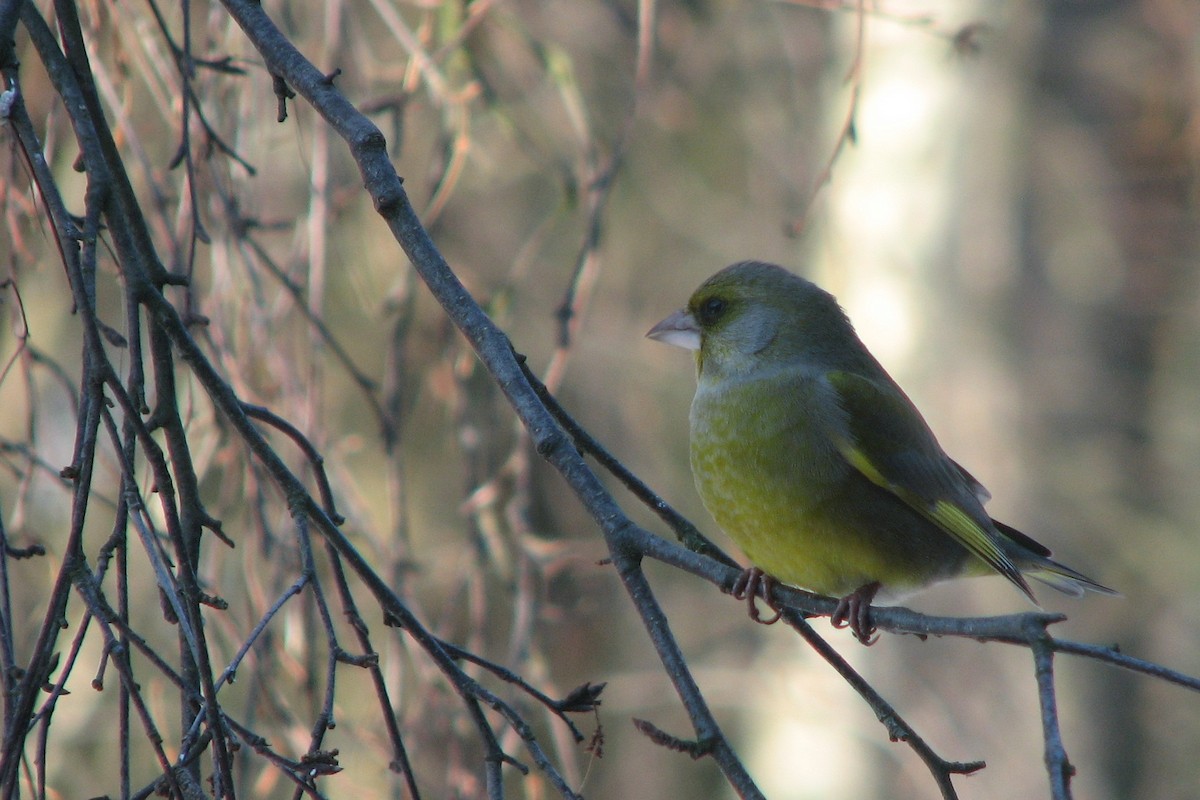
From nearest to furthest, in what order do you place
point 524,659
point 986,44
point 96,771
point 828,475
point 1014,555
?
point 828,475, point 1014,555, point 524,659, point 986,44, point 96,771

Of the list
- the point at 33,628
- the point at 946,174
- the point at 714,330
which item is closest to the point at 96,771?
the point at 33,628

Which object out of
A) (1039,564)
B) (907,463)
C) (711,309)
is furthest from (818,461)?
(1039,564)

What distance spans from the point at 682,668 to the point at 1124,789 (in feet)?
18.0

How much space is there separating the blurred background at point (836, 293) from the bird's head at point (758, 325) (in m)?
0.38

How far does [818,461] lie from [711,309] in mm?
797

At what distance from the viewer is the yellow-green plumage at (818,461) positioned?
3.09m

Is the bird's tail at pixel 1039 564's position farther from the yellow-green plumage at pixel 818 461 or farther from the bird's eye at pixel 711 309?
the bird's eye at pixel 711 309

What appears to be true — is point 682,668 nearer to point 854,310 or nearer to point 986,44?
point 854,310

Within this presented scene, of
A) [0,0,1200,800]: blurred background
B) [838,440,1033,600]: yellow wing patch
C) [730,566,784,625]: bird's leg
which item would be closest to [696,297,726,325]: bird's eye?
[0,0,1200,800]: blurred background

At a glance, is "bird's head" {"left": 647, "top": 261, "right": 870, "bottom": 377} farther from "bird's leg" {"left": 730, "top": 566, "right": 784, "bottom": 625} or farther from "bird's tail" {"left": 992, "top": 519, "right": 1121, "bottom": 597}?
"bird's leg" {"left": 730, "top": 566, "right": 784, "bottom": 625}

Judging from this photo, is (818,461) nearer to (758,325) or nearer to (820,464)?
(820,464)

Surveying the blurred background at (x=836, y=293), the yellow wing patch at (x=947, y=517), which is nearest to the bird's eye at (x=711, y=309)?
the blurred background at (x=836, y=293)

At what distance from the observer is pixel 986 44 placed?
6.18m

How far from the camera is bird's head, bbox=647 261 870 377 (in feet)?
11.6
